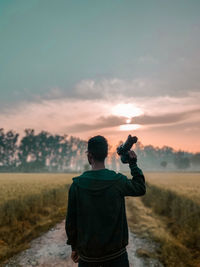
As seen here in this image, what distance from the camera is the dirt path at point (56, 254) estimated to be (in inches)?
250

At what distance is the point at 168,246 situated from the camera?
719 centimetres

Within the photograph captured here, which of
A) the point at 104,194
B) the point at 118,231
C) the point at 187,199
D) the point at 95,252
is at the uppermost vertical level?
the point at 104,194

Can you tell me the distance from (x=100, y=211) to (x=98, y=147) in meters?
0.68

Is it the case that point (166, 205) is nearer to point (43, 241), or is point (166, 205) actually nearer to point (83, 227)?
point (43, 241)

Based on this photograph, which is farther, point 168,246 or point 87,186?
point 168,246

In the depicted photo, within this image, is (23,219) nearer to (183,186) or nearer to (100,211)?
(100,211)

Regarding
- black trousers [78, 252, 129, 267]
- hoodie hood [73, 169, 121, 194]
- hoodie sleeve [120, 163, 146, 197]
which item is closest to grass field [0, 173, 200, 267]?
black trousers [78, 252, 129, 267]

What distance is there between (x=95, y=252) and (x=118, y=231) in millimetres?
315

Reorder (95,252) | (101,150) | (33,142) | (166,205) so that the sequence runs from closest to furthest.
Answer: (95,252)
(101,150)
(166,205)
(33,142)

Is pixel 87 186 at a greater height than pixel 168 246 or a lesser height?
greater

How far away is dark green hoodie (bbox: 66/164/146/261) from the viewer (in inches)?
97.5

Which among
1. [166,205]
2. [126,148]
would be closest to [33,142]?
[166,205]

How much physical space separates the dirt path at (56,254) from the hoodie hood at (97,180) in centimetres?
469

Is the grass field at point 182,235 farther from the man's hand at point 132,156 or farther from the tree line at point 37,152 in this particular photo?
the tree line at point 37,152
